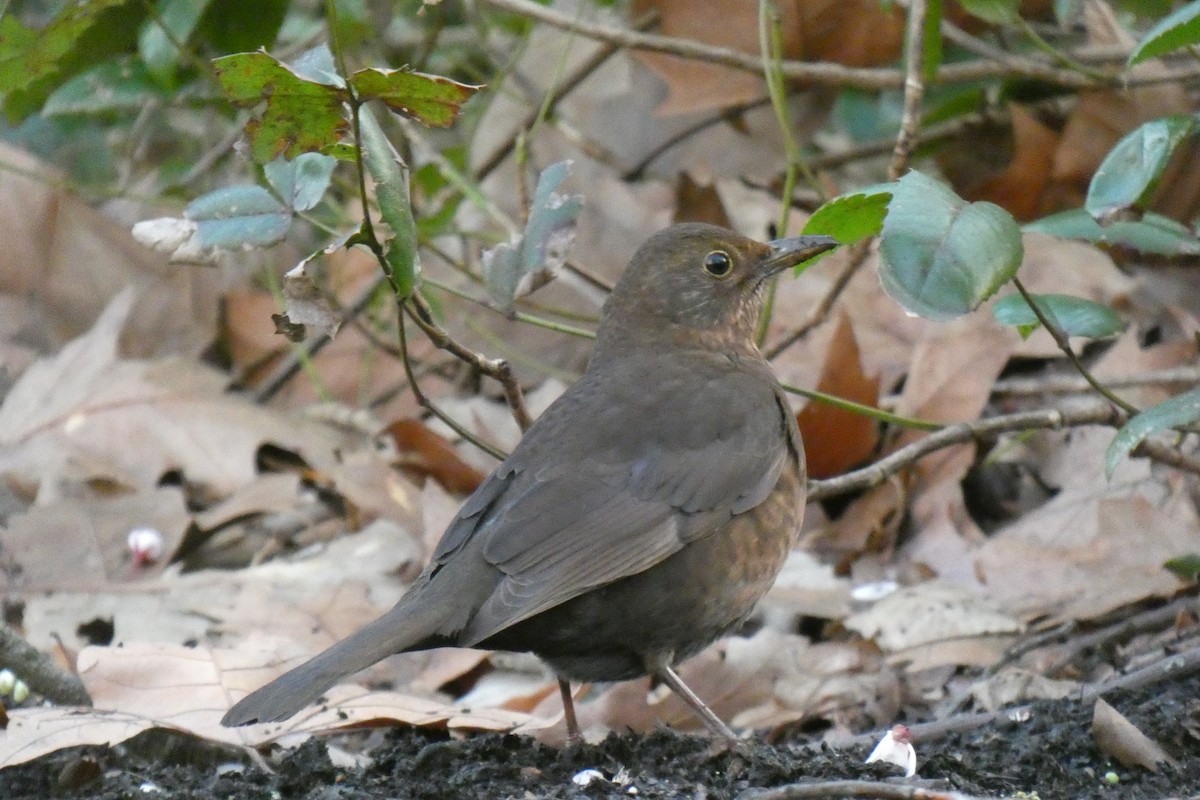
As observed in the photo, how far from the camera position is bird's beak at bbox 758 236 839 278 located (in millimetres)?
4250

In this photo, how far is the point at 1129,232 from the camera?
12.7 ft

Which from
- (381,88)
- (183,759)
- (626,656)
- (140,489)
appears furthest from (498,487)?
(140,489)

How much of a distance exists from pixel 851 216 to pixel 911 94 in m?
1.06

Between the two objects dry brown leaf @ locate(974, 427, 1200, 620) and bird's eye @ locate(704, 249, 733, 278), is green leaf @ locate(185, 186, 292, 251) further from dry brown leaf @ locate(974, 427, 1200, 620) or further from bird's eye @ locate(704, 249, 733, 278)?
dry brown leaf @ locate(974, 427, 1200, 620)

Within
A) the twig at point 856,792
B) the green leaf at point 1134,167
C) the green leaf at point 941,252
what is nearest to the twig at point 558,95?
the green leaf at point 1134,167

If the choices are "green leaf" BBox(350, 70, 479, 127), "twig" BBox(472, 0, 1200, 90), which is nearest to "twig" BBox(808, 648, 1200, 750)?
"green leaf" BBox(350, 70, 479, 127)

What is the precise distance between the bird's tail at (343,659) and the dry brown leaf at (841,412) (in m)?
2.18

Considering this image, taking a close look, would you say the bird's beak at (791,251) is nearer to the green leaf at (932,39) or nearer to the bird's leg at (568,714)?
the green leaf at (932,39)

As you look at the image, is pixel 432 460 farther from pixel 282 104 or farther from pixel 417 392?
pixel 282 104

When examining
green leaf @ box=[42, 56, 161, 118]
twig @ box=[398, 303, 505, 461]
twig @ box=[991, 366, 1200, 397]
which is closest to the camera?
twig @ box=[398, 303, 505, 461]

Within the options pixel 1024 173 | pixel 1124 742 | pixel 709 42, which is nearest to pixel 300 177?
pixel 1124 742

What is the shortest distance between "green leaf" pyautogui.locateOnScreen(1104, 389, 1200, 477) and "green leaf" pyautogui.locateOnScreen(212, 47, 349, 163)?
1.72 metres

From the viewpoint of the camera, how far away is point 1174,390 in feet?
17.5

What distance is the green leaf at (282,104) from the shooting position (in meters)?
3.09
